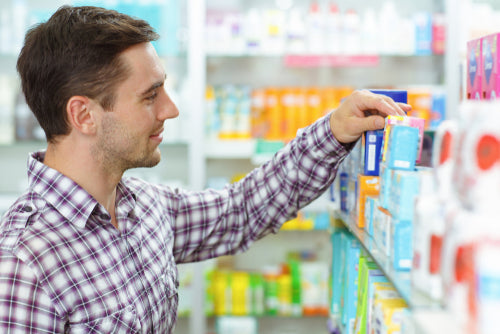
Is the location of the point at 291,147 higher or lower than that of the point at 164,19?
lower

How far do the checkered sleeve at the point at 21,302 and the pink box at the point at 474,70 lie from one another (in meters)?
1.16

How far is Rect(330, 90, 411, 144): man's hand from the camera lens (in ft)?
4.62

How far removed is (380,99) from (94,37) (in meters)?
0.82

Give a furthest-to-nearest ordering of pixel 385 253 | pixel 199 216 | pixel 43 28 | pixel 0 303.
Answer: pixel 199 216 < pixel 43 28 < pixel 0 303 < pixel 385 253

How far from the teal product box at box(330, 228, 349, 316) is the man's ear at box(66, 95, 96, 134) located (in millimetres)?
884

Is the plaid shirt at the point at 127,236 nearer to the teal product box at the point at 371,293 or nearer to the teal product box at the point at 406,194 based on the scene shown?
the teal product box at the point at 371,293

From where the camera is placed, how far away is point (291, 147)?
181 centimetres

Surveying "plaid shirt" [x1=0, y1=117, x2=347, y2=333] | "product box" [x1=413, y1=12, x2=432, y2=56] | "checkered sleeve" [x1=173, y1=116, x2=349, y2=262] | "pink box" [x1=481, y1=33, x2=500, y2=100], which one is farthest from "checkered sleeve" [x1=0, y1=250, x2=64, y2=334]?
"product box" [x1=413, y1=12, x2=432, y2=56]

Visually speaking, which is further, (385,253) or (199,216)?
(199,216)

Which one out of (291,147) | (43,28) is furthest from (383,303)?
(43,28)

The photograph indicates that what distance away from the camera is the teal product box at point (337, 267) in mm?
1796

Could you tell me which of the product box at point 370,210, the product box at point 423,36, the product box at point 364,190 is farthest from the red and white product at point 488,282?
the product box at point 423,36

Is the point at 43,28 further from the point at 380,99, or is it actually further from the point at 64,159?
the point at 380,99

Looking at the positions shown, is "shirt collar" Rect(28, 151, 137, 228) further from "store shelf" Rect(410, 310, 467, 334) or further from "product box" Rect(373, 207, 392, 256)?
"store shelf" Rect(410, 310, 467, 334)
